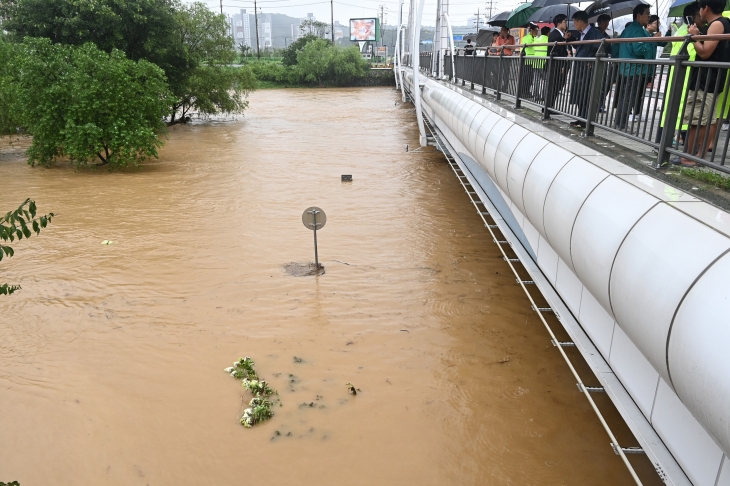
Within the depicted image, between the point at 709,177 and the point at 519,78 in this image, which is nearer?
the point at 709,177

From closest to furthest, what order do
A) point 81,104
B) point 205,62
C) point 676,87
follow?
point 676,87 → point 81,104 → point 205,62

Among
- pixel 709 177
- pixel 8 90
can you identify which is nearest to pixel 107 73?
pixel 8 90

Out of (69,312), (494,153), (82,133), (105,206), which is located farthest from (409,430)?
(82,133)

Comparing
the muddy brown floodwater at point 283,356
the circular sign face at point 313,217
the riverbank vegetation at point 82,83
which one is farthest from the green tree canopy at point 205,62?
the circular sign face at point 313,217

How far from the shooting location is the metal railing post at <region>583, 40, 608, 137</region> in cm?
597

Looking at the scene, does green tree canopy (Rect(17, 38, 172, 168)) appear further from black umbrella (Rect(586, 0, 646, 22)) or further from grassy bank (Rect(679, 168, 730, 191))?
grassy bank (Rect(679, 168, 730, 191))

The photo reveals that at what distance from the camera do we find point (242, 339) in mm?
7137

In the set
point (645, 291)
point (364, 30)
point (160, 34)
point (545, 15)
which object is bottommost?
point (645, 291)

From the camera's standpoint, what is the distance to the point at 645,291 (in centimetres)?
302

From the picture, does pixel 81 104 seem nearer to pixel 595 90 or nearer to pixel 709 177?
pixel 595 90

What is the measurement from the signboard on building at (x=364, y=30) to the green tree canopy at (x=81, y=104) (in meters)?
75.6

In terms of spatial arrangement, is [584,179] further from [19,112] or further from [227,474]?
[19,112]

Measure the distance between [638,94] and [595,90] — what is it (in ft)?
2.81

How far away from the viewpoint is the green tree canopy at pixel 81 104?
16.6 metres
